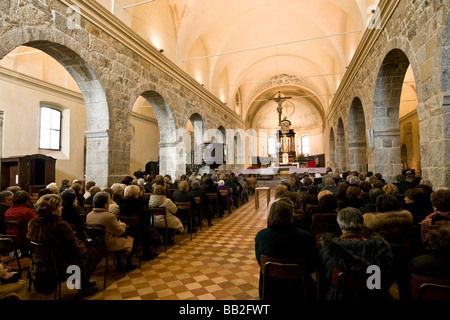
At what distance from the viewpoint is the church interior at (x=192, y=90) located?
398cm

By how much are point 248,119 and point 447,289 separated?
2384 cm

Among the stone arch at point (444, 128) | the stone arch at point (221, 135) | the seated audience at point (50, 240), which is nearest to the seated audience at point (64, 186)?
the seated audience at point (50, 240)

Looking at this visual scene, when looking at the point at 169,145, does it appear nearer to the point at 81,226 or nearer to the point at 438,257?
the point at 81,226

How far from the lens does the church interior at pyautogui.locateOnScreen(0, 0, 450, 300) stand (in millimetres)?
3982

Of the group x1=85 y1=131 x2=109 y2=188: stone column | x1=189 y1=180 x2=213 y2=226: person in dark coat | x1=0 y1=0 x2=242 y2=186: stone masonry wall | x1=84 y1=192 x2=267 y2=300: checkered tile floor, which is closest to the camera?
x1=84 y1=192 x2=267 y2=300: checkered tile floor

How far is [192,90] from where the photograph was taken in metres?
11.6

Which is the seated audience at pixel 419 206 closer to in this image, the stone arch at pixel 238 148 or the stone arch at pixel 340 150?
the stone arch at pixel 340 150

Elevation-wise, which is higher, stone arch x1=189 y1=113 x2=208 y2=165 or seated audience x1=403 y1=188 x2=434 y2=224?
stone arch x1=189 y1=113 x2=208 y2=165

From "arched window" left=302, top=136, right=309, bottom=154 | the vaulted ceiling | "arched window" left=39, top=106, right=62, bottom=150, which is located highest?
the vaulted ceiling

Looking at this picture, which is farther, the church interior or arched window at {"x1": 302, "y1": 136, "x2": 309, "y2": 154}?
arched window at {"x1": 302, "y1": 136, "x2": 309, "y2": 154}

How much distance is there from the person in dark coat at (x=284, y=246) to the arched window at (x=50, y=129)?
404 inches

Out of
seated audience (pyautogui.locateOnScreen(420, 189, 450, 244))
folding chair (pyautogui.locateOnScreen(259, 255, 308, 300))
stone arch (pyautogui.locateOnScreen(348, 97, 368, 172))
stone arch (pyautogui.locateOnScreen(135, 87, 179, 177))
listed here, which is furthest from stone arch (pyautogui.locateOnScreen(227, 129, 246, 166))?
folding chair (pyautogui.locateOnScreen(259, 255, 308, 300))

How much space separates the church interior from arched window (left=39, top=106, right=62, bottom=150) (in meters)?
0.04

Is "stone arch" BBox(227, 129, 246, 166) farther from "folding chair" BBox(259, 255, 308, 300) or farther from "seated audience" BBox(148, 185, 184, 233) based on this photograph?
"folding chair" BBox(259, 255, 308, 300)
